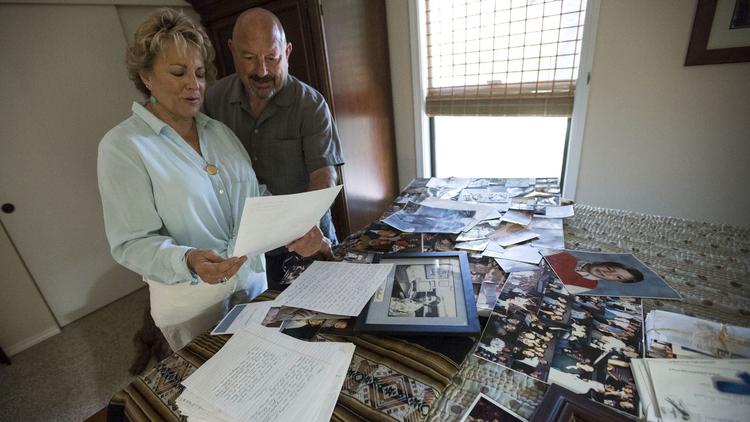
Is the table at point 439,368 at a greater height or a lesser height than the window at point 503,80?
lesser

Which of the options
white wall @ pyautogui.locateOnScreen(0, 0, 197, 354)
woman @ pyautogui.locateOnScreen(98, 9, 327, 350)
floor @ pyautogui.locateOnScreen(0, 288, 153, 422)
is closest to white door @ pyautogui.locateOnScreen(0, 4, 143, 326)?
white wall @ pyautogui.locateOnScreen(0, 0, 197, 354)

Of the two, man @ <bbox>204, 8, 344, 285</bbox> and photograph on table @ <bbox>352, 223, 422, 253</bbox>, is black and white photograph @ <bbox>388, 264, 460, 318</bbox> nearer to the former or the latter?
photograph on table @ <bbox>352, 223, 422, 253</bbox>

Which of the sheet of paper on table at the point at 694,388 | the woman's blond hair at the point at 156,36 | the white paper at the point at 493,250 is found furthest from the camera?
the white paper at the point at 493,250

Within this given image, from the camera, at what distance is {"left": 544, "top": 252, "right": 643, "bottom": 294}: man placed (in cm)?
83

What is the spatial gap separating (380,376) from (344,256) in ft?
1.56

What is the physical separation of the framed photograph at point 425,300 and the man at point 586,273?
0.24 metres

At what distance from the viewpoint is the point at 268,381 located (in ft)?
2.04

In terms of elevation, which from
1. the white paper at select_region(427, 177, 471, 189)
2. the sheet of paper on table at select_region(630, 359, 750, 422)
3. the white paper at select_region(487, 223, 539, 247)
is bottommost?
the sheet of paper on table at select_region(630, 359, 750, 422)

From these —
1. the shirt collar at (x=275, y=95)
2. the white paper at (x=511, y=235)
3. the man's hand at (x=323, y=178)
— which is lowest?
the white paper at (x=511, y=235)

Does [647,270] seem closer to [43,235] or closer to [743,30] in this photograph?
[743,30]

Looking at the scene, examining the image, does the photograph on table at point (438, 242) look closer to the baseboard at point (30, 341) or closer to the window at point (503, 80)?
the window at point (503, 80)

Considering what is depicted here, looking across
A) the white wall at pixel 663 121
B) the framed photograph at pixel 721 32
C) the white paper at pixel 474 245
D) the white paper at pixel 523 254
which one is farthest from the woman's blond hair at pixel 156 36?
the framed photograph at pixel 721 32

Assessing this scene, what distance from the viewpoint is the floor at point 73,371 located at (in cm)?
170

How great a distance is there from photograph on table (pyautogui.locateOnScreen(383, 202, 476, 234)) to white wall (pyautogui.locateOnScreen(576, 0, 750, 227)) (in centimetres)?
125
